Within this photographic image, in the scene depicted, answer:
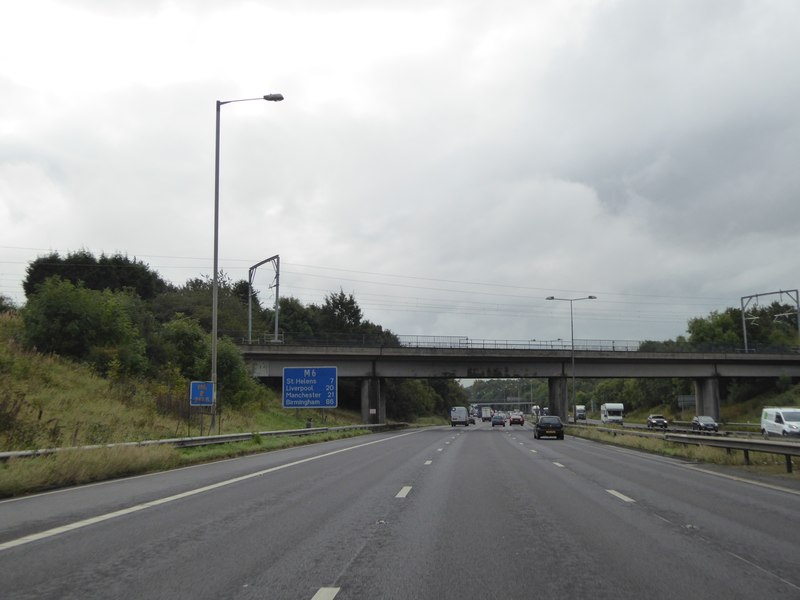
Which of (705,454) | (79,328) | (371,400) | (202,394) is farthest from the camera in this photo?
(371,400)

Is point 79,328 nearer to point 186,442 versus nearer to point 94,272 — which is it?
point 186,442

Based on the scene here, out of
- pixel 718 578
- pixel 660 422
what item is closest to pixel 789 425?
pixel 660 422

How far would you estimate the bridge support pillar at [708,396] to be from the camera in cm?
7431

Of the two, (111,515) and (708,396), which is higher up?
(708,396)

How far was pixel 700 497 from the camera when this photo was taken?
1345 cm

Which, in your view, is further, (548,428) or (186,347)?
(186,347)

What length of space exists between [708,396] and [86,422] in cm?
6634

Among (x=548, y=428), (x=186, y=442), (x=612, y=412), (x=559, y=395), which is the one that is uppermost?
(x=559, y=395)

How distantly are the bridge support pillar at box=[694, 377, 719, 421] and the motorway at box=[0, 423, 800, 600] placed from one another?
63.8 m

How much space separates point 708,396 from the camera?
247 feet

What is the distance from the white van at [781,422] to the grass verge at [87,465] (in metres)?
33.5

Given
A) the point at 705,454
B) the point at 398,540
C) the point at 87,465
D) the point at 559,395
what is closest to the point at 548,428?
the point at 705,454

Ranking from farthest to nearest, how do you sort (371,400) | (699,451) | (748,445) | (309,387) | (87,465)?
(371,400) → (309,387) → (699,451) → (748,445) → (87,465)

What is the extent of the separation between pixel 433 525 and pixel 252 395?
44297 millimetres
